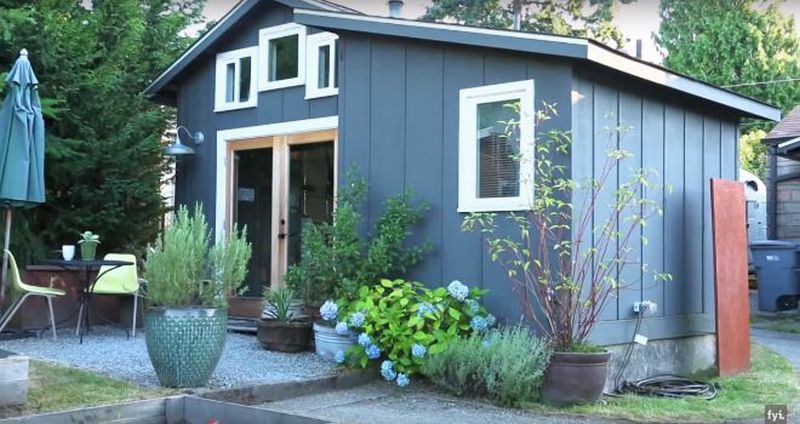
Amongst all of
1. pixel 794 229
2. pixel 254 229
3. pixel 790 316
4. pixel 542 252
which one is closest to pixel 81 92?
pixel 254 229

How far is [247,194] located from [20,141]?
2.69 meters

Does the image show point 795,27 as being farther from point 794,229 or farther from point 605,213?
point 605,213

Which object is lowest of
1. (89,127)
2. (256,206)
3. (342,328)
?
(342,328)

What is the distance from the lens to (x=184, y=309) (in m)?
5.44

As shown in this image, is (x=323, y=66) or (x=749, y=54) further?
(x=749, y=54)

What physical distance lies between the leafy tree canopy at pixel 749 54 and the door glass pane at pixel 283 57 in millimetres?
20369

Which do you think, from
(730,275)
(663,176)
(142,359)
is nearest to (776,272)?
(730,275)

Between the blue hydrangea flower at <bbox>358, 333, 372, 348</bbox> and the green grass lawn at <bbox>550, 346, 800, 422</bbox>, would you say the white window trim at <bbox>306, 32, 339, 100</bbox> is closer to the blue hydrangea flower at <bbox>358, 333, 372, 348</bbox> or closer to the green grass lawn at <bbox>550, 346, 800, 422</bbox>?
the blue hydrangea flower at <bbox>358, 333, 372, 348</bbox>

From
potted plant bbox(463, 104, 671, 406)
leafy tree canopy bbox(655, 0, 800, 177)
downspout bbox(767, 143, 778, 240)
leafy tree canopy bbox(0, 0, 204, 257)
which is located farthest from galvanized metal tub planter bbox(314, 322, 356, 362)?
leafy tree canopy bbox(655, 0, 800, 177)

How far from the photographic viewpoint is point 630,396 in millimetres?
6312

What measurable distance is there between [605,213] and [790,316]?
22.1 feet

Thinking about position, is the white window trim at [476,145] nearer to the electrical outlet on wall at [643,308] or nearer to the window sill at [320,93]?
the electrical outlet on wall at [643,308]

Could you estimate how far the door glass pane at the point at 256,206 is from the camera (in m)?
8.88

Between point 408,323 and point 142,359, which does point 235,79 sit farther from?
point 408,323
